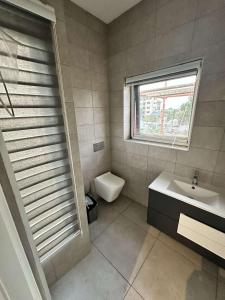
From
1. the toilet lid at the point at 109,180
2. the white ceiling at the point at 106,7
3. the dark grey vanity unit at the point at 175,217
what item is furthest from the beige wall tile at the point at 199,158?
the white ceiling at the point at 106,7

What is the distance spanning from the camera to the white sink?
1.23 m

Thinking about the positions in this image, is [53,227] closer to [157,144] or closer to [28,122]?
[28,122]

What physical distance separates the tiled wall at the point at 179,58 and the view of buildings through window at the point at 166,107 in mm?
189

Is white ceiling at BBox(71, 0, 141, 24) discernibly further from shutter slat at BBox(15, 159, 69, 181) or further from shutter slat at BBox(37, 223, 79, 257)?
shutter slat at BBox(37, 223, 79, 257)

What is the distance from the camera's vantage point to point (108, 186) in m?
1.87

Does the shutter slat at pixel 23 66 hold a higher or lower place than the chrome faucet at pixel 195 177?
higher

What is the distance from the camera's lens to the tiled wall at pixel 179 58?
3.81 feet

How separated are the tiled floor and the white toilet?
43 cm

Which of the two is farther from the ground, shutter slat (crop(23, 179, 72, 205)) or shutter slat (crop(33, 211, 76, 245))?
shutter slat (crop(23, 179, 72, 205))

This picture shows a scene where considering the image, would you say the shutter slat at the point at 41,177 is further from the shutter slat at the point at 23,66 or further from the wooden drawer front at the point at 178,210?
the wooden drawer front at the point at 178,210

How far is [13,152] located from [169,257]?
5.63 ft

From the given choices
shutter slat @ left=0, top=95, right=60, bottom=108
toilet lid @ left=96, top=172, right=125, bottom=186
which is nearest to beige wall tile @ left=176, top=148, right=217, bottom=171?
toilet lid @ left=96, top=172, right=125, bottom=186

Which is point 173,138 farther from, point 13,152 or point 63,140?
point 13,152

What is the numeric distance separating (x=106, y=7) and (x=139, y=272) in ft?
9.16
